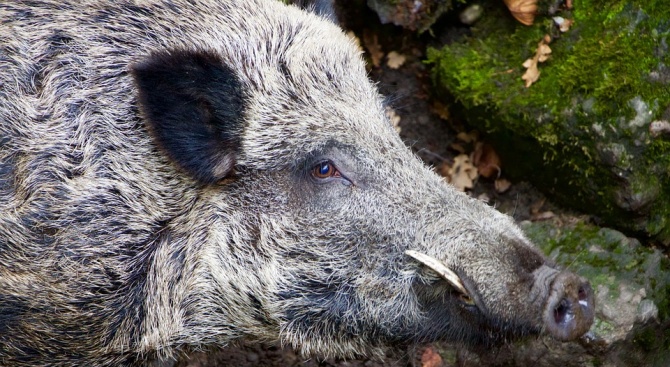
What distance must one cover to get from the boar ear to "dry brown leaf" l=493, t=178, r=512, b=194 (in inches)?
125

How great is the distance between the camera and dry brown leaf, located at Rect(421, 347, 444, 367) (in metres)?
5.52

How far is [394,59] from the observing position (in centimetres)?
673

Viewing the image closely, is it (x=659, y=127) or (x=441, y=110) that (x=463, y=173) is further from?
(x=659, y=127)

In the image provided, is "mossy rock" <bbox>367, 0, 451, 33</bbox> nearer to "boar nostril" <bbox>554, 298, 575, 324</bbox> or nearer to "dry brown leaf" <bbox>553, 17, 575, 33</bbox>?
"dry brown leaf" <bbox>553, 17, 575, 33</bbox>

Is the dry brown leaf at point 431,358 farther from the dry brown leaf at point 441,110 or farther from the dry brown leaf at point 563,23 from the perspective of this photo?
the dry brown leaf at point 563,23

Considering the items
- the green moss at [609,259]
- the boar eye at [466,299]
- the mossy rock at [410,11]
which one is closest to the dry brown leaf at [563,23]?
the mossy rock at [410,11]

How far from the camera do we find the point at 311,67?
3.98m

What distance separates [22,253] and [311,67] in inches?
69.2

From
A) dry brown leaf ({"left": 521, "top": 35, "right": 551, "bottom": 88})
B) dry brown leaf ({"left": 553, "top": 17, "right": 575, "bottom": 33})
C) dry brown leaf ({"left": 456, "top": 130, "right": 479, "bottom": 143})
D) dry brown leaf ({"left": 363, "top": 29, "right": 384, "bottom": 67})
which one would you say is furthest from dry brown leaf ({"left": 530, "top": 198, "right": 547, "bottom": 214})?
dry brown leaf ({"left": 363, "top": 29, "right": 384, "bottom": 67})

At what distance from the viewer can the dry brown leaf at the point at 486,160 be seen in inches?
252

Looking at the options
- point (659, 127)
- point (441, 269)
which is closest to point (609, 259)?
point (659, 127)

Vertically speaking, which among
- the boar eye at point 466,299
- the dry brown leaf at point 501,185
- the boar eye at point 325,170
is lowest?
the dry brown leaf at point 501,185

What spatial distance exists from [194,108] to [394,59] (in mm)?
3362

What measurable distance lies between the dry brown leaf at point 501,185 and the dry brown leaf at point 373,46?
1500 millimetres
